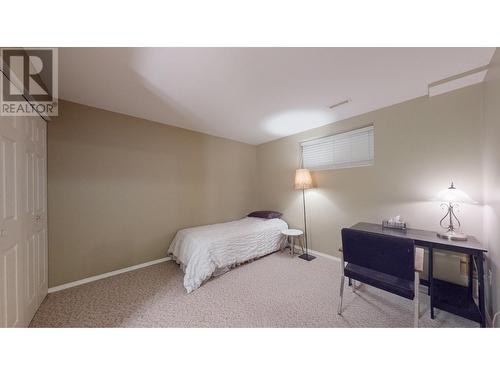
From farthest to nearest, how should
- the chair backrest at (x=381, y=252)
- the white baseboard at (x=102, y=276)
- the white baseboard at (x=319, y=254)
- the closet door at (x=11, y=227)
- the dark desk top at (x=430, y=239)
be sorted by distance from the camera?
the white baseboard at (x=319, y=254) < the white baseboard at (x=102, y=276) < the dark desk top at (x=430, y=239) < the chair backrest at (x=381, y=252) < the closet door at (x=11, y=227)

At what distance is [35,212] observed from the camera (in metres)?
1.71

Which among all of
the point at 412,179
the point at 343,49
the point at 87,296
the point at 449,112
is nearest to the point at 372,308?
the point at 412,179

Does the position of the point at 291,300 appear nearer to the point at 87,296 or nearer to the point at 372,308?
the point at 372,308

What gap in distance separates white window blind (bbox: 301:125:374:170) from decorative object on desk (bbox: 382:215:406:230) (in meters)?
0.83

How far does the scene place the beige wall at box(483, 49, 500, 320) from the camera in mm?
1379

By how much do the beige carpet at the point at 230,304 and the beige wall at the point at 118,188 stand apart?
43 cm

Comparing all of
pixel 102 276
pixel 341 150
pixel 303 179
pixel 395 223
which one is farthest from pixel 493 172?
pixel 102 276

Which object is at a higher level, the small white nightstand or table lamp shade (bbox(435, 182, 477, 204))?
table lamp shade (bbox(435, 182, 477, 204))

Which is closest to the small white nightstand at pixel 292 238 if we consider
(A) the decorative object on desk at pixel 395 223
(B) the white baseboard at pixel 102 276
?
(A) the decorative object on desk at pixel 395 223

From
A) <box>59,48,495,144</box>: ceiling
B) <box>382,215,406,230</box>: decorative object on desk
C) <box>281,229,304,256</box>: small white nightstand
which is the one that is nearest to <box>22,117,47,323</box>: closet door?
<box>59,48,495,144</box>: ceiling

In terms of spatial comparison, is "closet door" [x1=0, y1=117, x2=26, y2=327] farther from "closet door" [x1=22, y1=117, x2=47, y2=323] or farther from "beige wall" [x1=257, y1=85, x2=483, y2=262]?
"beige wall" [x1=257, y1=85, x2=483, y2=262]

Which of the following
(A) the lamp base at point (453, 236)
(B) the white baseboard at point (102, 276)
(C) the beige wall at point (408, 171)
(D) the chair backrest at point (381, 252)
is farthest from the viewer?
(B) the white baseboard at point (102, 276)

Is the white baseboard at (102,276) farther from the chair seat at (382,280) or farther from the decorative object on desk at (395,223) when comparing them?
the decorative object on desk at (395,223)

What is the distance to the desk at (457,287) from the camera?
1.43m
